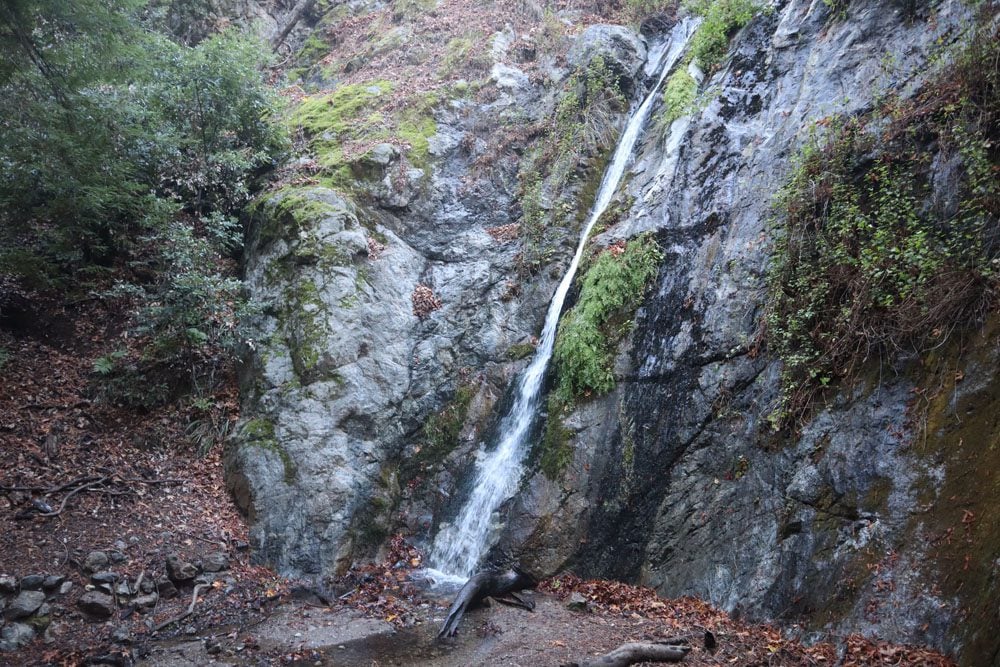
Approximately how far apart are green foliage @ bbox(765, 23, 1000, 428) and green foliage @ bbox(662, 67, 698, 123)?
12.7 feet

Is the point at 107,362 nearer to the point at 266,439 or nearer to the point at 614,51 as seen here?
the point at 266,439

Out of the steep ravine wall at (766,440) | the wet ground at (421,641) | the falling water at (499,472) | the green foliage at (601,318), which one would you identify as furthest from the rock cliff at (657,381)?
the wet ground at (421,641)

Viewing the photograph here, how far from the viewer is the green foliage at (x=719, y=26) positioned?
10.8m

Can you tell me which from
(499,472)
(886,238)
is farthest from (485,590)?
(886,238)

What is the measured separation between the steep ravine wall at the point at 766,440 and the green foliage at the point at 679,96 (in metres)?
0.37

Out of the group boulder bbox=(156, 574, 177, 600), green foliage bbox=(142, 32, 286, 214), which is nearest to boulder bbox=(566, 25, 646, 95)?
green foliage bbox=(142, 32, 286, 214)

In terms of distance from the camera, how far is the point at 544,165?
12398mm

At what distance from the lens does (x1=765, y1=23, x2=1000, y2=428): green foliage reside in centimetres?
504

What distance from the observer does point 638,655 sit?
5074 millimetres

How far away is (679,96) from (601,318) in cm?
527

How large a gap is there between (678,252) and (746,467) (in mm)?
3572

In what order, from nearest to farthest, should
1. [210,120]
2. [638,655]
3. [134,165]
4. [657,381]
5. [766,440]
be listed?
[638,655] → [766,440] → [657,381] → [134,165] → [210,120]

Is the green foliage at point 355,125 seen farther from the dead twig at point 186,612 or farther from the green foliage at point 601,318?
the dead twig at point 186,612

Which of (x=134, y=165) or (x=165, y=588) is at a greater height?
(x=134, y=165)
